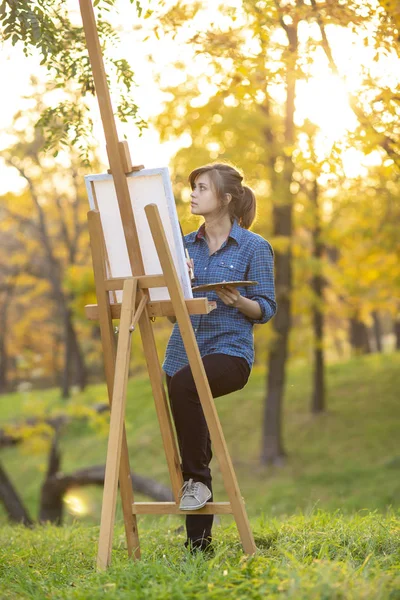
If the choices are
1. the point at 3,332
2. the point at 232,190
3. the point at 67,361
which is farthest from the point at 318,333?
the point at 3,332

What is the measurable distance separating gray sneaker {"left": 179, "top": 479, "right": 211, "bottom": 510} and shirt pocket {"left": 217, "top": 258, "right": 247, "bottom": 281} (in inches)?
37.7

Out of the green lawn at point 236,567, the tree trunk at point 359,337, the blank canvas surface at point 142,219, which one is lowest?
the tree trunk at point 359,337

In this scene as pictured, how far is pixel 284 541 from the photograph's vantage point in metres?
3.64

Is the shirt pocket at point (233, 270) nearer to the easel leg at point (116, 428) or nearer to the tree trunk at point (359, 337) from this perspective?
the easel leg at point (116, 428)

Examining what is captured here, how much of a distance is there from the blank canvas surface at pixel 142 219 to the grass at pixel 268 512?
1203mm

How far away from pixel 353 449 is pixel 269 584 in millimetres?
9486

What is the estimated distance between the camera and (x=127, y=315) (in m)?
3.28

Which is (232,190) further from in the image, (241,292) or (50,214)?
(50,214)

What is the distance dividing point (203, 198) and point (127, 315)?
715mm

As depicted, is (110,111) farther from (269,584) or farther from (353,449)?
(353,449)

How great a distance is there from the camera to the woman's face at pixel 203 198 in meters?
3.59

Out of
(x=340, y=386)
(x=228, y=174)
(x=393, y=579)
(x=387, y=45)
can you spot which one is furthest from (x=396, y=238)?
(x=393, y=579)

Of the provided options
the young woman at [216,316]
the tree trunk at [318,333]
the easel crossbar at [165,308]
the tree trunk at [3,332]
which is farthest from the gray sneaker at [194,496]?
the tree trunk at [3,332]

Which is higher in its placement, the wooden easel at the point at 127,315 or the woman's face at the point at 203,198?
the woman's face at the point at 203,198
